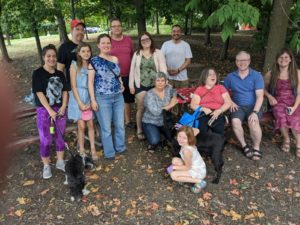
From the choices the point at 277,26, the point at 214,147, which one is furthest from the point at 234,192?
the point at 277,26

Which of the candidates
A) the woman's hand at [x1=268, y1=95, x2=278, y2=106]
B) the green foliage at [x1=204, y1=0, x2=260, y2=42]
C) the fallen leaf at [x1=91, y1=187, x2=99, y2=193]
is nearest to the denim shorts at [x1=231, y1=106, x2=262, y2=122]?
the woman's hand at [x1=268, y1=95, x2=278, y2=106]

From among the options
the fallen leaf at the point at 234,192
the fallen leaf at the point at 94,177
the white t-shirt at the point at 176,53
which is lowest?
the fallen leaf at the point at 234,192

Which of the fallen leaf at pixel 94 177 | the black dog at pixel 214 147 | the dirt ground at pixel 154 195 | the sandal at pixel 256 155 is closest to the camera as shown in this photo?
the dirt ground at pixel 154 195

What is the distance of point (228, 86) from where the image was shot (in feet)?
18.6

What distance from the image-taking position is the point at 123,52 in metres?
5.57

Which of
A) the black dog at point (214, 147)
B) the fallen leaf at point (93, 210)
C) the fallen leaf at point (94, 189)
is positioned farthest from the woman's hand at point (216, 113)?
the fallen leaf at point (93, 210)

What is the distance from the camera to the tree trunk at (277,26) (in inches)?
237

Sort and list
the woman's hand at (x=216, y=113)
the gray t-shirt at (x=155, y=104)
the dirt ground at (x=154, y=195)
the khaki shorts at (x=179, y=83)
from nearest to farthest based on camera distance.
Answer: the dirt ground at (x=154, y=195)
the woman's hand at (x=216, y=113)
the gray t-shirt at (x=155, y=104)
the khaki shorts at (x=179, y=83)

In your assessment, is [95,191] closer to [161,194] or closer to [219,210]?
[161,194]

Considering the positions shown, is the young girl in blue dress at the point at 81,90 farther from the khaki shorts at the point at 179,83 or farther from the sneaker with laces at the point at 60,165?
the khaki shorts at the point at 179,83

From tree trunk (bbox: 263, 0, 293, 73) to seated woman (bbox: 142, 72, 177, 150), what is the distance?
2370mm

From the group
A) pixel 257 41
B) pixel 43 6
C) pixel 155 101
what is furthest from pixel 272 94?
pixel 43 6

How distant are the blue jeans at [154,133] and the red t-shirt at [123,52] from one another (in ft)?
3.44

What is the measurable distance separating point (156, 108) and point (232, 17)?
1809 millimetres
